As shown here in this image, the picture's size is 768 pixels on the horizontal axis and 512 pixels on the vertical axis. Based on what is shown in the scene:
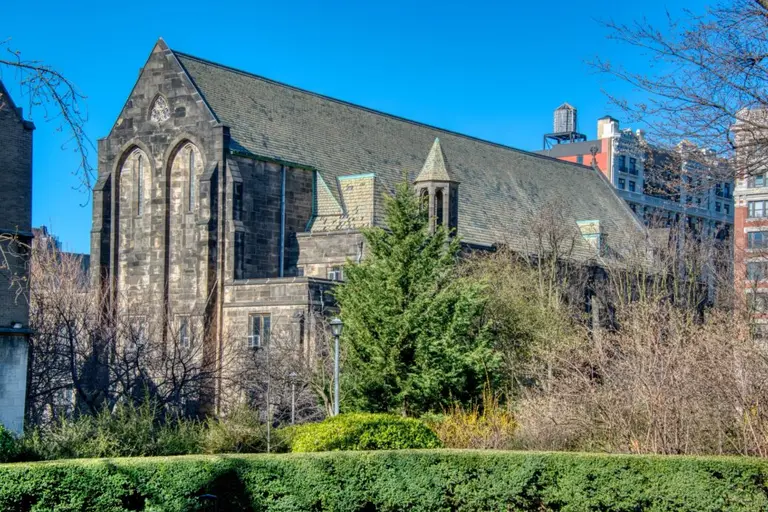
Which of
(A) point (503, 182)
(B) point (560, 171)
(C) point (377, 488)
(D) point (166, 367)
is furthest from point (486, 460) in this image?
(B) point (560, 171)

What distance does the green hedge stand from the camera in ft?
60.3

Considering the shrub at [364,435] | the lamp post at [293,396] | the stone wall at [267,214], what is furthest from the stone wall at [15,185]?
the stone wall at [267,214]

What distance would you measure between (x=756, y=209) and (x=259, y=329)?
44.7 metres

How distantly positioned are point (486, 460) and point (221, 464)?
4.78 meters

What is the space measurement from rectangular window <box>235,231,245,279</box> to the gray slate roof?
3.67 metres

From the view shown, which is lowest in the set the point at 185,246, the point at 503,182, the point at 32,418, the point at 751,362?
the point at 32,418

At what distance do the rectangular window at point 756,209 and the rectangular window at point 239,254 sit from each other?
140ft

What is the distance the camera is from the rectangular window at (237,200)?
4441cm

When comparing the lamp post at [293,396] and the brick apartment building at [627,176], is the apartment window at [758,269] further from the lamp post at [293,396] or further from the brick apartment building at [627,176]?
the lamp post at [293,396]

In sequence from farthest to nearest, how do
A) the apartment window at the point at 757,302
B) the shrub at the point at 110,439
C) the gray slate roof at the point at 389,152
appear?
the gray slate roof at the point at 389,152 < the apartment window at the point at 757,302 < the shrub at the point at 110,439

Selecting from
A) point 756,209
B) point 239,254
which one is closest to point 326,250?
point 239,254

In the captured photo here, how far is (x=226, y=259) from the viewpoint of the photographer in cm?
4425

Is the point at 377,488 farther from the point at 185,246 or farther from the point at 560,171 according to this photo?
the point at 560,171

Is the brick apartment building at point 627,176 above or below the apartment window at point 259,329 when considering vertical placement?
above
